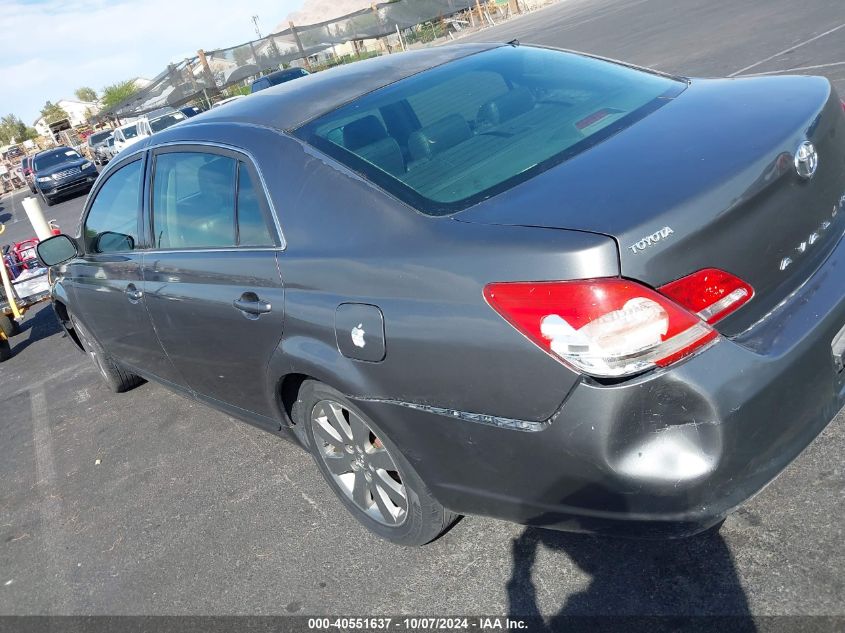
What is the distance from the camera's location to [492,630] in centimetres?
253

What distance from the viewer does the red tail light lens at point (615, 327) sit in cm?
200

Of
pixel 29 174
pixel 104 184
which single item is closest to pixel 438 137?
pixel 104 184

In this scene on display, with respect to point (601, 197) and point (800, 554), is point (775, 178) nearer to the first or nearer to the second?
point (601, 197)

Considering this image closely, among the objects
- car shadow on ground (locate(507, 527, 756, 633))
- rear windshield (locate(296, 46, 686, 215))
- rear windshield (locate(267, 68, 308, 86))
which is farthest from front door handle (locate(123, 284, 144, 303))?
rear windshield (locate(267, 68, 308, 86))

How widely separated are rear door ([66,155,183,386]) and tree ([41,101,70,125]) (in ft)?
322

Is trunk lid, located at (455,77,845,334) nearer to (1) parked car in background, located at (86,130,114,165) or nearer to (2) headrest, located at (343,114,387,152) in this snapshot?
(2) headrest, located at (343,114,387,152)

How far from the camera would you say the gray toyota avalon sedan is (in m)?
2.04

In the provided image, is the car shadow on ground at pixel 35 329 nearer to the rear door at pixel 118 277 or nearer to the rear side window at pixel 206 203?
the rear door at pixel 118 277

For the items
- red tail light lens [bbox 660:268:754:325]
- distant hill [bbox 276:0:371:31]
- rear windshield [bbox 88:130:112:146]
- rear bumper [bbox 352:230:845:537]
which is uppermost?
distant hill [bbox 276:0:371:31]

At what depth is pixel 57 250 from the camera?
4.74 metres

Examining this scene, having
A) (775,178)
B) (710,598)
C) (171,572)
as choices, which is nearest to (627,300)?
(775,178)

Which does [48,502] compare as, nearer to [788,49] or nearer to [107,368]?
[107,368]

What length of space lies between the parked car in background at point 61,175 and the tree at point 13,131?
80384 millimetres

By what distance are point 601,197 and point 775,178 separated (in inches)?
21.9
